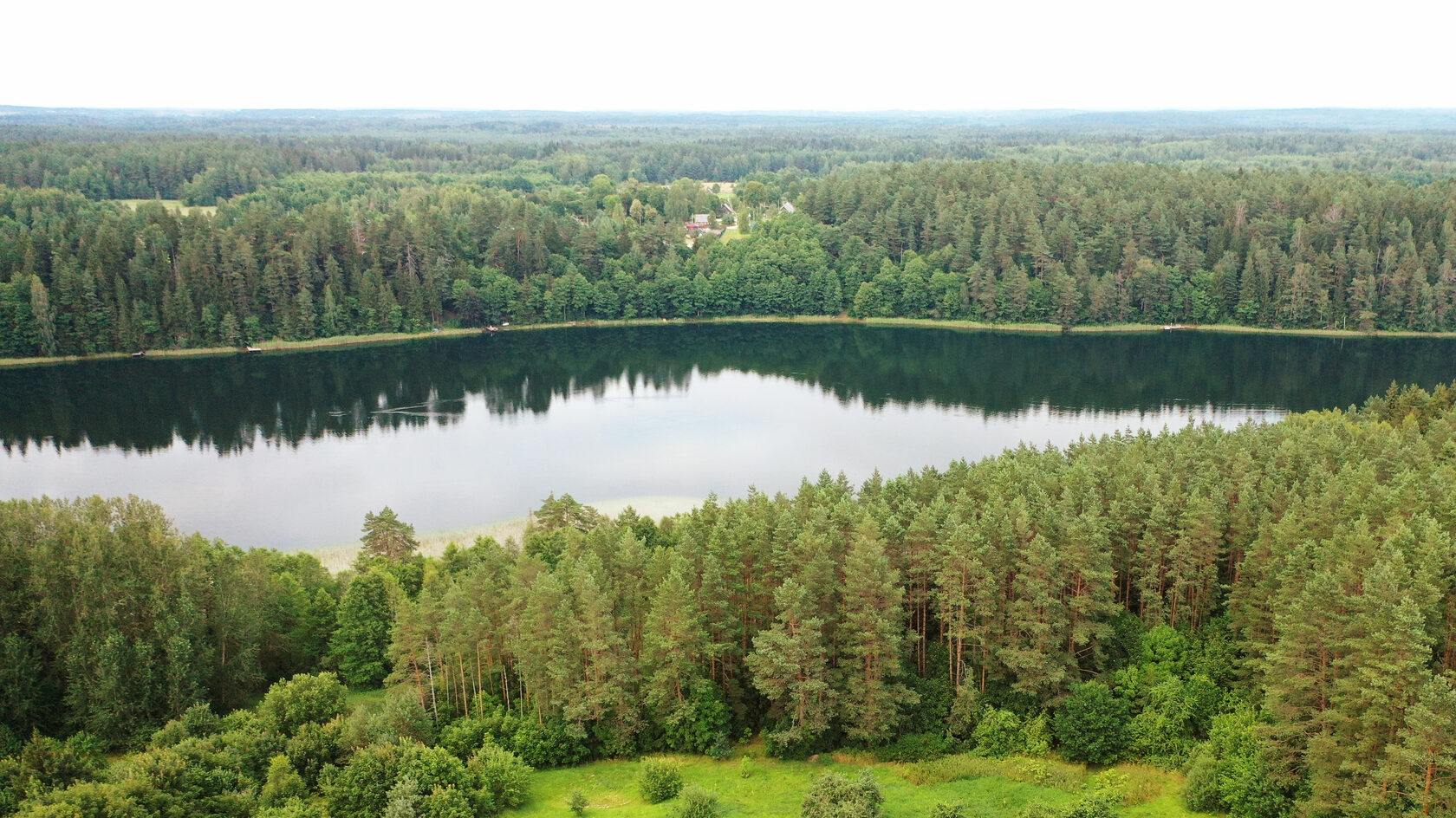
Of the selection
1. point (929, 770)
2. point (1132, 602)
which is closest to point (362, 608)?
point (929, 770)

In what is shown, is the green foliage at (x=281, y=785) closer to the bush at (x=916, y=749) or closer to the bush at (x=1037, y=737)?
the bush at (x=916, y=749)

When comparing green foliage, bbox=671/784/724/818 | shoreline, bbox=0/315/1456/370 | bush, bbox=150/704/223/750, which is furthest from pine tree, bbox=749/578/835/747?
shoreline, bbox=0/315/1456/370

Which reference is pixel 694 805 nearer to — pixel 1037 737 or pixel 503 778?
pixel 503 778

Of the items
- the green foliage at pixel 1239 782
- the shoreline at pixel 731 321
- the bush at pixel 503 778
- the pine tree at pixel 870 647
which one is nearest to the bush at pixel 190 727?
the bush at pixel 503 778

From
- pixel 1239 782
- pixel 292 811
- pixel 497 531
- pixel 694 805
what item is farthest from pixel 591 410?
pixel 1239 782

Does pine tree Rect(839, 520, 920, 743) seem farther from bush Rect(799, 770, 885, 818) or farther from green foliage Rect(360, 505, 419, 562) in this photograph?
green foliage Rect(360, 505, 419, 562)
